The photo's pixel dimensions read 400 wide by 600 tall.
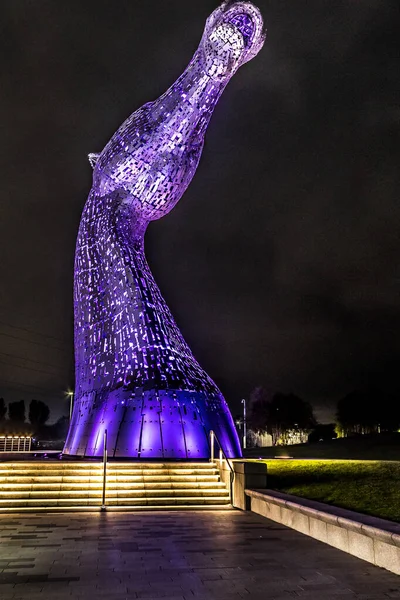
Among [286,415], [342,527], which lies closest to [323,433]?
[286,415]

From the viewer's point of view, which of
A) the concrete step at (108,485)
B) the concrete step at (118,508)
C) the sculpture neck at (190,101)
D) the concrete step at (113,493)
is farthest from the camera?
the sculpture neck at (190,101)

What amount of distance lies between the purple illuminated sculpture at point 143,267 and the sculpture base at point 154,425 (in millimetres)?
49

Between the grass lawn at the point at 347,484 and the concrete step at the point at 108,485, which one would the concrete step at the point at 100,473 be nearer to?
the concrete step at the point at 108,485

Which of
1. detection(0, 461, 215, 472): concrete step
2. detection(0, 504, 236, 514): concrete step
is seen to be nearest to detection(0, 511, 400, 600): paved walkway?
detection(0, 504, 236, 514): concrete step

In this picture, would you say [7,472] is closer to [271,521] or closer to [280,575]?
[271,521]

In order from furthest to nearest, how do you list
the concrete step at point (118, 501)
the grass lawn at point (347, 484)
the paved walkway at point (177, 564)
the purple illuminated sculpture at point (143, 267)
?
the purple illuminated sculpture at point (143, 267), the concrete step at point (118, 501), the grass lawn at point (347, 484), the paved walkway at point (177, 564)

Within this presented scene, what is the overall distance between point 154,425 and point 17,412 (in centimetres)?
10565

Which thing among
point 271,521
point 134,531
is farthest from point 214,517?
point 134,531

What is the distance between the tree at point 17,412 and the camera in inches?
4633

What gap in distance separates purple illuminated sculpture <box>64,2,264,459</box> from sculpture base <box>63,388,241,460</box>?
0.05 meters

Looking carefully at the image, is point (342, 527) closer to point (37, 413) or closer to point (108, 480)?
point (108, 480)

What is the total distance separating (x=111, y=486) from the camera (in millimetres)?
16344

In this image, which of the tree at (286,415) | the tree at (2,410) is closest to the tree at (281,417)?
the tree at (286,415)

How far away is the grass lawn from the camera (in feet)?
37.3
